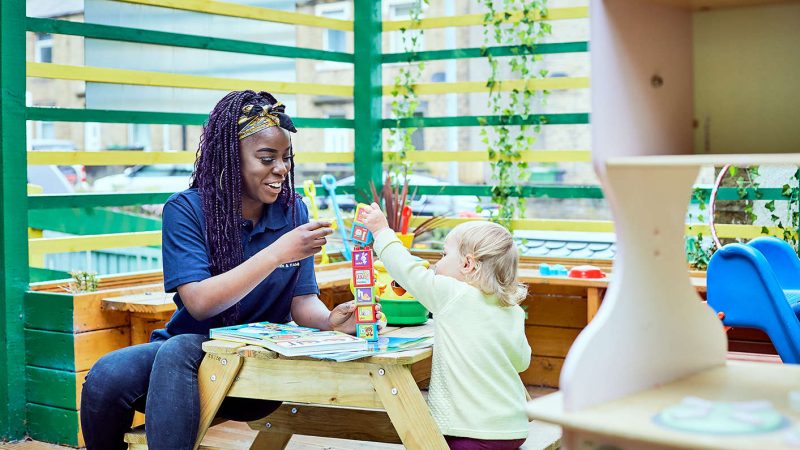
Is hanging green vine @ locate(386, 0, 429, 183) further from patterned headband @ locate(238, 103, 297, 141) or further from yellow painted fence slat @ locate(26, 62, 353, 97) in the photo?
patterned headband @ locate(238, 103, 297, 141)

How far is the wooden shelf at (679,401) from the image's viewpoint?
4.73 feet

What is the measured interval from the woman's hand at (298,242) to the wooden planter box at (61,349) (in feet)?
4.68

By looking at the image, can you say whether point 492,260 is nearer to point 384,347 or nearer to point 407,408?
point 384,347

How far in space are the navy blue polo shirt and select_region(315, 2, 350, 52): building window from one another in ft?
57.7

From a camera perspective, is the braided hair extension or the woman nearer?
the woman

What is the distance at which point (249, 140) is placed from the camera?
292cm

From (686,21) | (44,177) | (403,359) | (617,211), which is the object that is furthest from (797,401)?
(44,177)

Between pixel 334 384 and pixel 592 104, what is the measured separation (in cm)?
112

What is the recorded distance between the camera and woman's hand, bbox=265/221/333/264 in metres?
2.69

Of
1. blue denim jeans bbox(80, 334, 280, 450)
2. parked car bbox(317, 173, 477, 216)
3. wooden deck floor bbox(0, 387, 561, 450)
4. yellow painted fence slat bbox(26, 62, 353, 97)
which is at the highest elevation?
yellow painted fence slat bbox(26, 62, 353, 97)

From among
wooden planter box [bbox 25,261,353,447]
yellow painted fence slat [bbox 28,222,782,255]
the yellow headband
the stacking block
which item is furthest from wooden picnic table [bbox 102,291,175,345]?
the stacking block

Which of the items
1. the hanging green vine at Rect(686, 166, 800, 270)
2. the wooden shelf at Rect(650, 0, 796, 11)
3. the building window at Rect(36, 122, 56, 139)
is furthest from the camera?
the building window at Rect(36, 122, 56, 139)

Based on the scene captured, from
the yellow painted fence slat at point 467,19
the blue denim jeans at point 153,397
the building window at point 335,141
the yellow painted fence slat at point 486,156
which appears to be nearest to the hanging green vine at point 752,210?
the yellow painted fence slat at point 486,156

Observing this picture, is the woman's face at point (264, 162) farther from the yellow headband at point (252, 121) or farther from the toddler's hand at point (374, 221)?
the toddler's hand at point (374, 221)
